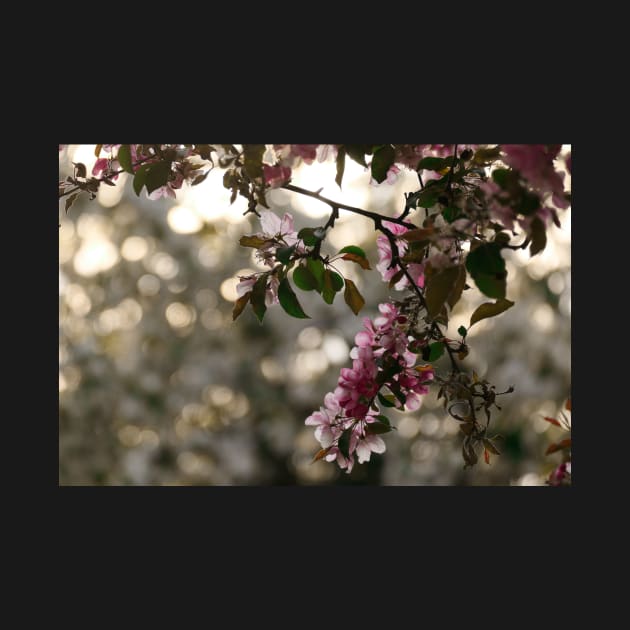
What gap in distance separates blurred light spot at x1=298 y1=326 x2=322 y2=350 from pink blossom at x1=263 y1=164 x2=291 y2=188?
1639mm

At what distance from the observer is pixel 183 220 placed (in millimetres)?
2791

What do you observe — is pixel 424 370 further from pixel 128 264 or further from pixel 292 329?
pixel 128 264

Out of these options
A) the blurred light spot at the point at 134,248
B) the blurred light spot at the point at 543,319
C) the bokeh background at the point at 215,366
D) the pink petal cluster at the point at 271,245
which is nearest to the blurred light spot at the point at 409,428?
the bokeh background at the point at 215,366

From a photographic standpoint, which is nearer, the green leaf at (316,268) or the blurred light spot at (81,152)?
the green leaf at (316,268)

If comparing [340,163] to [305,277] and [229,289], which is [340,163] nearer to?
[305,277]

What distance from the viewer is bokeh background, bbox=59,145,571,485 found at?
2.74 meters

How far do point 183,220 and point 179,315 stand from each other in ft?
1.21

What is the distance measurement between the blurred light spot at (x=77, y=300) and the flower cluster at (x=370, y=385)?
5.71ft

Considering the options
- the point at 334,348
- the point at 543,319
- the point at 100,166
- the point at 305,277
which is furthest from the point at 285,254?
the point at 543,319

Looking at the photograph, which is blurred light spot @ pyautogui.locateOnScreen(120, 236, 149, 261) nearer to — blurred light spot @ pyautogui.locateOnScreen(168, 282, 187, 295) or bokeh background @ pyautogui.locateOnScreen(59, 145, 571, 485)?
bokeh background @ pyautogui.locateOnScreen(59, 145, 571, 485)

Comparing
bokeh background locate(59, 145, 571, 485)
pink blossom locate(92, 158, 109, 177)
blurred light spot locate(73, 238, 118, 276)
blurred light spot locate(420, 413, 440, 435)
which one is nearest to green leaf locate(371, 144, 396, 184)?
pink blossom locate(92, 158, 109, 177)

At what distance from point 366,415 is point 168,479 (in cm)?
175

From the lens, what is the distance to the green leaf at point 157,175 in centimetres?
114

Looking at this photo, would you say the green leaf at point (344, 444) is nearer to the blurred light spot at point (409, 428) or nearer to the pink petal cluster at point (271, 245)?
the pink petal cluster at point (271, 245)
